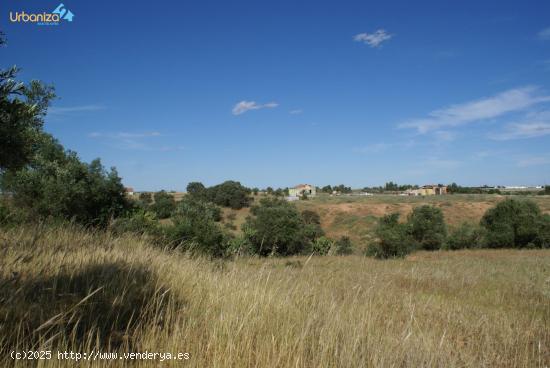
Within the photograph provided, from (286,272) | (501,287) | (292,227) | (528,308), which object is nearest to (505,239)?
(292,227)

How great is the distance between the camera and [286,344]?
255 centimetres

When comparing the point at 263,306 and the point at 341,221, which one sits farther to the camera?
the point at 341,221

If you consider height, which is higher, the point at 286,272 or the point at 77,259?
the point at 77,259

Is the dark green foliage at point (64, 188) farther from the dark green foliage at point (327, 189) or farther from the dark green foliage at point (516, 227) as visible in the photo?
the dark green foliage at point (327, 189)

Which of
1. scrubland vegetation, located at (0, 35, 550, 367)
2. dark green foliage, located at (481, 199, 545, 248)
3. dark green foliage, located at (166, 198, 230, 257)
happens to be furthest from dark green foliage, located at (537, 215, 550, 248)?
dark green foliage, located at (166, 198, 230, 257)

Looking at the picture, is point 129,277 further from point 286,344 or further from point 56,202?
point 56,202

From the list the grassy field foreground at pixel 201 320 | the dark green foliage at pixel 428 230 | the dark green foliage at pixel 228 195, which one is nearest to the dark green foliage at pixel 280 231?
the dark green foliage at pixel 428 230

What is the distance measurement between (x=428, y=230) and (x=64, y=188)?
1162 inches

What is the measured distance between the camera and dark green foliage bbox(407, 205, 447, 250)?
32.7m

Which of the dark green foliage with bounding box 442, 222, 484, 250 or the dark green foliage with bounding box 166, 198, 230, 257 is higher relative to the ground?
the dark green foliage with bounding box 166, 198, 230, 257

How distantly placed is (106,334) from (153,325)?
1.22 ft

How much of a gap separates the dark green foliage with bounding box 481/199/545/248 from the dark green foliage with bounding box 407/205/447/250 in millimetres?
3792

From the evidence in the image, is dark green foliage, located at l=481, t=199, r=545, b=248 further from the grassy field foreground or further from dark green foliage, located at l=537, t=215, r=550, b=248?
the grassy field foreground

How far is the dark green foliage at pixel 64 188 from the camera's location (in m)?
14.4
